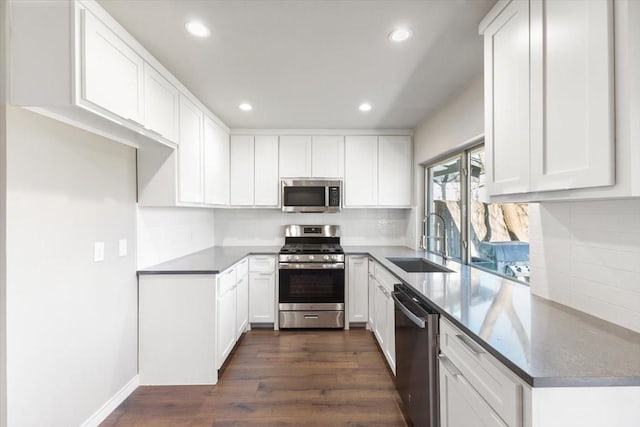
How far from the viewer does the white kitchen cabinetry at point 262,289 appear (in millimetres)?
3539

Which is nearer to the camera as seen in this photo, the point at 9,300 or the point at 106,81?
the point at 9,300

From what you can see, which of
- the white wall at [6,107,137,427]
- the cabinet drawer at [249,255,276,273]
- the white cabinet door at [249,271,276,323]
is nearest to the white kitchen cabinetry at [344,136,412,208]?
the cabinet drawer at [249,255,276,273]

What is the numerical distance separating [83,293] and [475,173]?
Answer: 3070 millimetres

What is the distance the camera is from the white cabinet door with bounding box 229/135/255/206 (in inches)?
152

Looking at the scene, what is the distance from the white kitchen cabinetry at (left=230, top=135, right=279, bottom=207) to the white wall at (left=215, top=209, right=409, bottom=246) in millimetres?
336

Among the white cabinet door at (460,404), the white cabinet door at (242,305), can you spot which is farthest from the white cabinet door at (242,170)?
the white cabinet door at (460,404)

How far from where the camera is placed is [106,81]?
154 centimetres

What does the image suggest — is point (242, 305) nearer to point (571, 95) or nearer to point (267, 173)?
point (267, 173)

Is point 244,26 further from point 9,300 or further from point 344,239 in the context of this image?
point 344,239

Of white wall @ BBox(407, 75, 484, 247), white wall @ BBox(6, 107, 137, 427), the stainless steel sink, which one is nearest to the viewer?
white wall @ BBox(6, 107, 137, 427)

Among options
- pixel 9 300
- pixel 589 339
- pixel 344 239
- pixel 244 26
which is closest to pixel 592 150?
pixel 589 339

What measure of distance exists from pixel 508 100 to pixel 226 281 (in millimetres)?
2439

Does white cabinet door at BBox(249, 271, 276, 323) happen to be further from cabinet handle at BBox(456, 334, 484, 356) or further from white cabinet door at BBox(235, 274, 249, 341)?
cabinet handle at BBox(456, 334, 484, 356)

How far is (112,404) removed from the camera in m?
2.10
